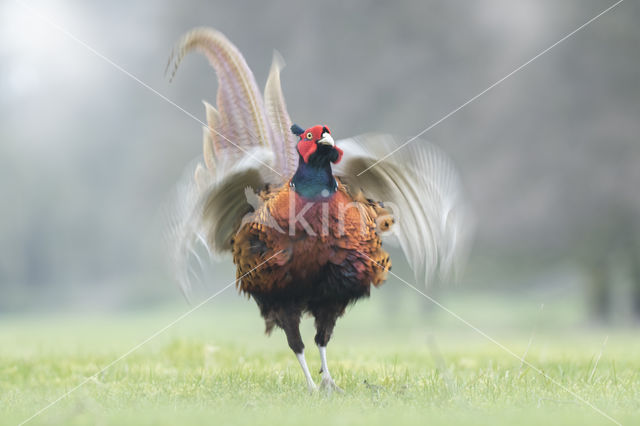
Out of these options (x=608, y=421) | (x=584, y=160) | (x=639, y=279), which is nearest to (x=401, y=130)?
(x=584, y=160)

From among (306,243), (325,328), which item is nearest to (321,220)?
(306,243)

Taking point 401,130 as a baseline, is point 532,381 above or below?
below

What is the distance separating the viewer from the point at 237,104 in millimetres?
5574

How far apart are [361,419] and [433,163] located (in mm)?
1953

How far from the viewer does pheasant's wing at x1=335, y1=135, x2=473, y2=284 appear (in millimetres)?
4418

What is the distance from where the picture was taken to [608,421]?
3.29 m

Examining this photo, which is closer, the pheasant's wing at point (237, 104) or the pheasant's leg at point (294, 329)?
the pheasant's leg at point (294, 329)

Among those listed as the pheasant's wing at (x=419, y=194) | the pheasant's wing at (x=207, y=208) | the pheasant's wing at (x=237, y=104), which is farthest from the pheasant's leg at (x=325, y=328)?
the pheasant's wing at (x=237, y=104)

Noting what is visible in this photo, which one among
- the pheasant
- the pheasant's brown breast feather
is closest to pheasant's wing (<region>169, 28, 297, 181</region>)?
the pheasant

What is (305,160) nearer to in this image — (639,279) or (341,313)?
(341,313)

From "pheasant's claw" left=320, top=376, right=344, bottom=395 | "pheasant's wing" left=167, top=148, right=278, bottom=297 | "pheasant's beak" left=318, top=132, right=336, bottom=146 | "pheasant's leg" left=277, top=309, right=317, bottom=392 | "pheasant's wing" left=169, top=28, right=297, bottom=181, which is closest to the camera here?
"pheasant's beak" left=318, top=132, right=336, bottom=146

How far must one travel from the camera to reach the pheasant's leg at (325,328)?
4801 mm

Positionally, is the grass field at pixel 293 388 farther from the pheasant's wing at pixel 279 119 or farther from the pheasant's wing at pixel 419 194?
the pheasant's wing at pixel 279 119

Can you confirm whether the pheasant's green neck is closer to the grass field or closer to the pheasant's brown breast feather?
the pheasant's brown breast feather
